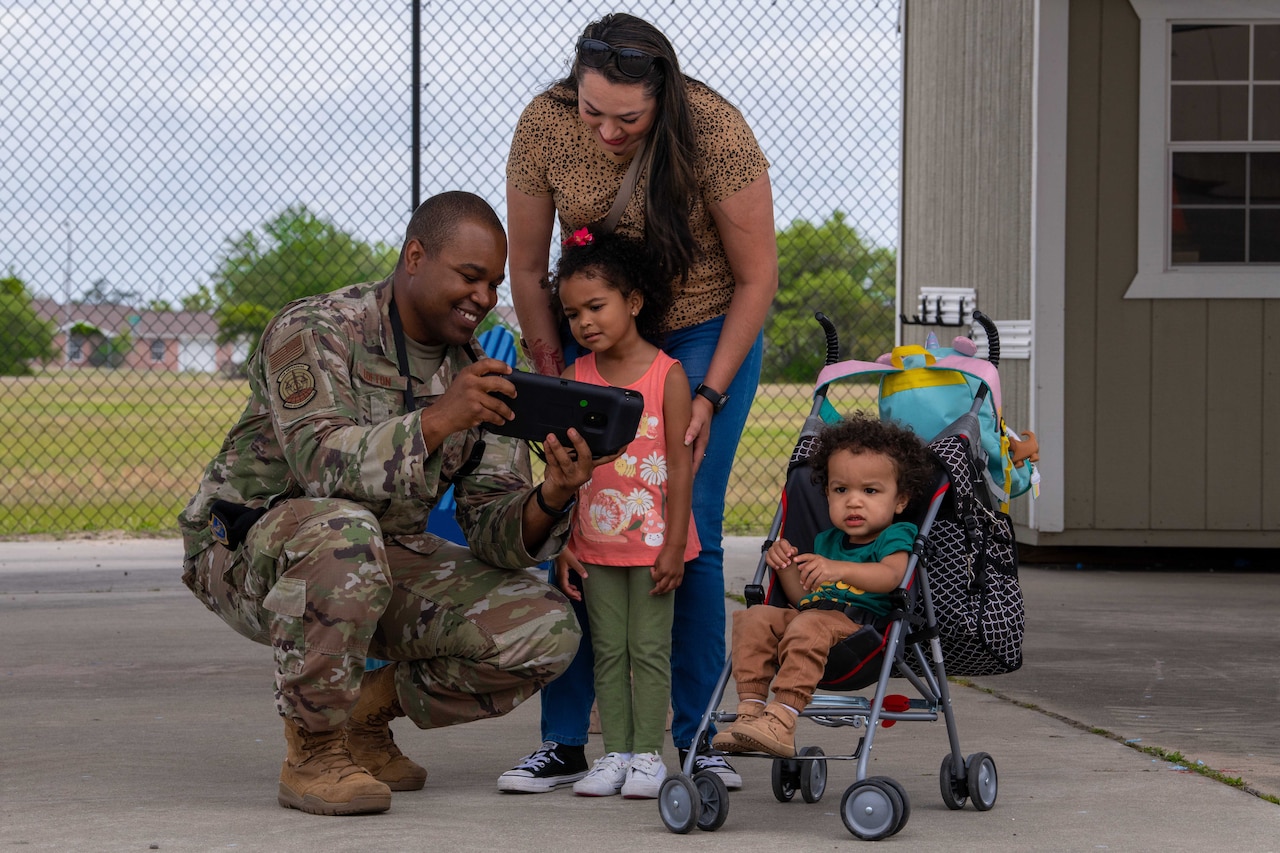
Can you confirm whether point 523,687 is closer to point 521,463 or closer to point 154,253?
point 521,463

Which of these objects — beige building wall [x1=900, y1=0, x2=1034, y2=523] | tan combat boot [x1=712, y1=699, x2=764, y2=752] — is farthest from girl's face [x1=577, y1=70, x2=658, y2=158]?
beige building wall [x1=900, y1=0, x2=1034, y2=523]

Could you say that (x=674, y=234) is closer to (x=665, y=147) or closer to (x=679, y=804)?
(x=665, y=147)

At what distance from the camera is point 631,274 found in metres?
3.52

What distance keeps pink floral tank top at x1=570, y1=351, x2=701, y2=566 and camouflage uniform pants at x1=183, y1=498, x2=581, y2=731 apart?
6.2 inches

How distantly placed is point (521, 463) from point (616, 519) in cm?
39

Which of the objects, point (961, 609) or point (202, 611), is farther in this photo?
point (202, 611)

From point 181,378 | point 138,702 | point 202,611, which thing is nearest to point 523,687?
point 138,702

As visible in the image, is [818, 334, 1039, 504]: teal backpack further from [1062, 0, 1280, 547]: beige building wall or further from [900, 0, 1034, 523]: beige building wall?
[1062, 0, 1280, 547]: beige building wall

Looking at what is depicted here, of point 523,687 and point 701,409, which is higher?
point 701,409

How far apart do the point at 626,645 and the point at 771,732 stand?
59 centimetres

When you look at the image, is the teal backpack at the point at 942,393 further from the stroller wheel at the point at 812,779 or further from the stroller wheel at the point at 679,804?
the stroller wheel at the point at 679,804

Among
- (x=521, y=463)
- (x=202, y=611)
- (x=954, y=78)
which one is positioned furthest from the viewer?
(x=954, y=78)

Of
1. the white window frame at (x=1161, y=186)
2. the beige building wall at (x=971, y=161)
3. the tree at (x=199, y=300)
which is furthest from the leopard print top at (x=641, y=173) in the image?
the tree at (x=199, y=300)

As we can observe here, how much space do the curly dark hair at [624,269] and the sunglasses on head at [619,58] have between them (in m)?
0.37
